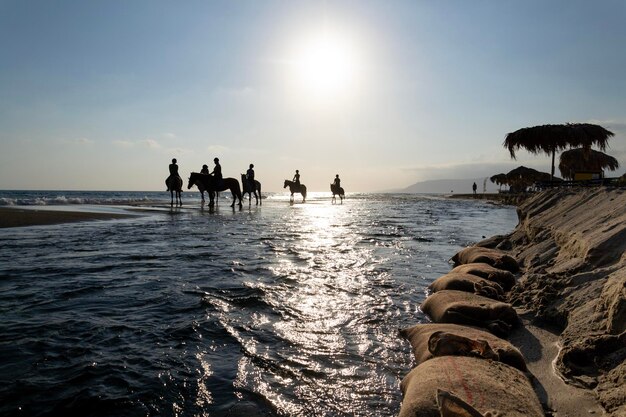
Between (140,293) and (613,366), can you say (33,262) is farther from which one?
(613,366)

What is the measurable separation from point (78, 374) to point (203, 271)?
395cm

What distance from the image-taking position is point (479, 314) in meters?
4.34

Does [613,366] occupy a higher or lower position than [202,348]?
higher

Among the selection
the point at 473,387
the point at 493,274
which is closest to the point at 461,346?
the point at 473,387

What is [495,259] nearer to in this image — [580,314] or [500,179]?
[580,314]

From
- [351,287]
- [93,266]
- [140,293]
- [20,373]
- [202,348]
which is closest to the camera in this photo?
[20,373]

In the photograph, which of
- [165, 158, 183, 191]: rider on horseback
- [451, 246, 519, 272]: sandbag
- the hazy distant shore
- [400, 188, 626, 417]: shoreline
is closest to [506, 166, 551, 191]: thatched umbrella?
the hazy distant shore

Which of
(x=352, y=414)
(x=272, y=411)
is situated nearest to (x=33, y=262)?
(x=272, y=411)

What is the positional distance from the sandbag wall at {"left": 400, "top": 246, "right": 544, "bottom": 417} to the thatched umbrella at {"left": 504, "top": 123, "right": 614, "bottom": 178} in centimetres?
1934

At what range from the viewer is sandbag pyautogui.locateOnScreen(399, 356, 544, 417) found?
2453mm

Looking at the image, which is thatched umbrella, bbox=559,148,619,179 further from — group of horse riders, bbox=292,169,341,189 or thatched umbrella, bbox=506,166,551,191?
group of horse riders, bbox=292,169,341,189

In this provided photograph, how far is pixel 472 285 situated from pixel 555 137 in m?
19.8

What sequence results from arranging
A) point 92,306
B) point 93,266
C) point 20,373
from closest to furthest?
point 20,373 < point 92,306 < point 93,266

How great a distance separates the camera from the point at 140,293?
562 cm
